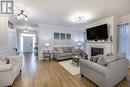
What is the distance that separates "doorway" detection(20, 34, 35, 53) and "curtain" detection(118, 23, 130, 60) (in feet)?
33.7

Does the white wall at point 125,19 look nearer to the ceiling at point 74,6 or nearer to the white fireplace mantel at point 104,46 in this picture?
the ceiling at point 74,6

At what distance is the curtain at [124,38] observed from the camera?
15.5ft

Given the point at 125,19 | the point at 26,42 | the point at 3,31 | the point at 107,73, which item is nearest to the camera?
the point at 107,73

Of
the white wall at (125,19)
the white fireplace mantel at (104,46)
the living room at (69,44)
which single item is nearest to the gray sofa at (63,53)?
the living room at (69,44)

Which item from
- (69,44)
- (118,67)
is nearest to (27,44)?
(69,44)

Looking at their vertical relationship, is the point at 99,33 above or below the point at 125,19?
below

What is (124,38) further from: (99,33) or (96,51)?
(96,51)

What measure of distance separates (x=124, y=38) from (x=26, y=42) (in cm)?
1083

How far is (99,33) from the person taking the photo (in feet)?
18.6

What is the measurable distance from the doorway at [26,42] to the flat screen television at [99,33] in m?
8.34

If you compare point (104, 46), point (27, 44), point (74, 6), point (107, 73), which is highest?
point (74, 6)

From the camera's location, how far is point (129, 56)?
469cm

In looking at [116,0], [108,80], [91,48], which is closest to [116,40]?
[91,48]

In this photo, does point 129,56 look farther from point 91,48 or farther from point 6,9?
point 6,9
